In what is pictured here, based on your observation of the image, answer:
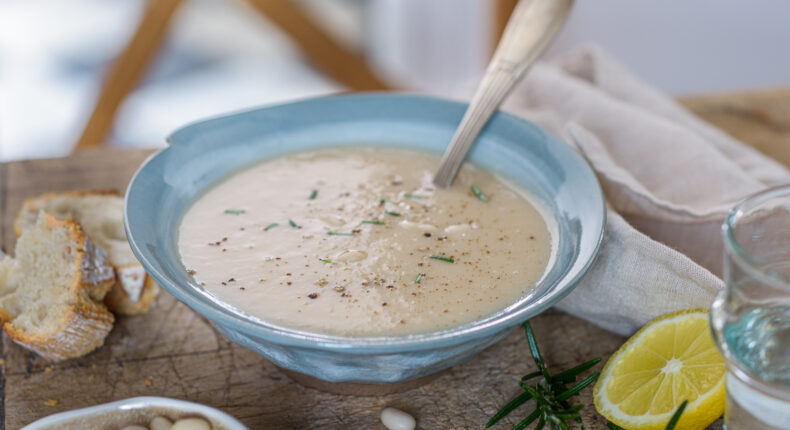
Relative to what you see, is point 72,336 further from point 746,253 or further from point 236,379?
point 746,253

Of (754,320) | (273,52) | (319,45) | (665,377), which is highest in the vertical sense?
(754,320)

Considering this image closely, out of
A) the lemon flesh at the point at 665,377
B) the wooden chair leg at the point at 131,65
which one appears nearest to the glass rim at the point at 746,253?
the lemon flesh at the point at 665,377

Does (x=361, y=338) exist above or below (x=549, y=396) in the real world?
above

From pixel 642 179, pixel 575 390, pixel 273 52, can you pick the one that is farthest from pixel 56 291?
pixel 273 52

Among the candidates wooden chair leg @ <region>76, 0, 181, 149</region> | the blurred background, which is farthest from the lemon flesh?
wooden chair leg @ <region>76, 0, 181, 149</region>

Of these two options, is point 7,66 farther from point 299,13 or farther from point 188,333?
point 188,333

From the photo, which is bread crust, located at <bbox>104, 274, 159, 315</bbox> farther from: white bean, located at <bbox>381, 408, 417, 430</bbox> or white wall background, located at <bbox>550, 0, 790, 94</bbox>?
white wall background, located at <bbox>550, 0, 790, 94</bbox>

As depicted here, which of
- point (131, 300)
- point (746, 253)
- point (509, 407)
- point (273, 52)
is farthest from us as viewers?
point (273, 52)

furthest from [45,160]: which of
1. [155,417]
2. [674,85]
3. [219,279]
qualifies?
[674,85]
